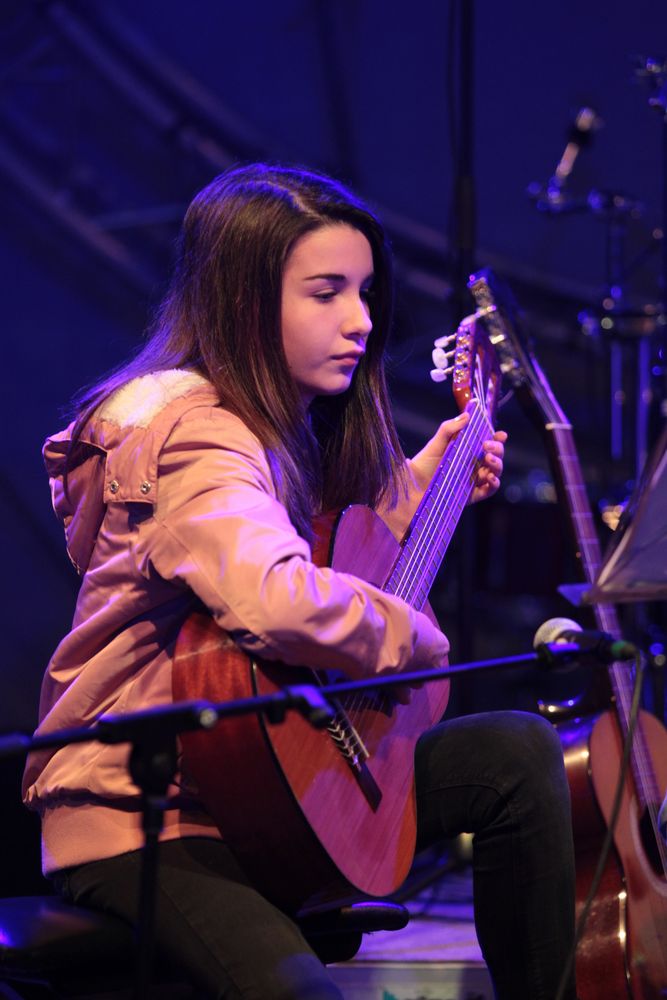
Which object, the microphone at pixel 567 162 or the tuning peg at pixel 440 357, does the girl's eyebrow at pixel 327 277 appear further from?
the microphone at pixel 567 162

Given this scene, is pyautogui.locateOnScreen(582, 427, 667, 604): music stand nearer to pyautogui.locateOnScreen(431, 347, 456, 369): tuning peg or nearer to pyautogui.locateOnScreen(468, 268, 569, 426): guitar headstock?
pyautogui.locateOnScreen(431, 347, 456, 369): tuning peg

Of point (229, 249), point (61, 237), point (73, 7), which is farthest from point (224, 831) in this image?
point (73, 7)

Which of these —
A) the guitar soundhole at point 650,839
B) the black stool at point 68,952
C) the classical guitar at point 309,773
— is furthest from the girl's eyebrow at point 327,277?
the guitar soundhole at point 650,839

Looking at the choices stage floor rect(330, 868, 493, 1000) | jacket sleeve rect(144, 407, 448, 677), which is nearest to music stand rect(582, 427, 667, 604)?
jacket sleeve rect(144, 407, 448, 677)

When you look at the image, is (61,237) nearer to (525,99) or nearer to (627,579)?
(525,99)

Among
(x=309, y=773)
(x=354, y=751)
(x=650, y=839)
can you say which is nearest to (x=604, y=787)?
(x=650, y=839)

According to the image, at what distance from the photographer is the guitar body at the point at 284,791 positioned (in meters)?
1.62

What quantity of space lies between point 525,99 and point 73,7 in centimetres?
168

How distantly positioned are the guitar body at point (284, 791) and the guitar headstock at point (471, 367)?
0.80 m

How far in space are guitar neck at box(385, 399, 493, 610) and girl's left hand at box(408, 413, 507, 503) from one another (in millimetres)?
16

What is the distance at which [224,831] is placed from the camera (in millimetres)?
1694

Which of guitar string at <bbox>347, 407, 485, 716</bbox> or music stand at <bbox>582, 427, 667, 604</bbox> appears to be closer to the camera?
music stand at <bbox>582, 427, 667, 604</bbox>

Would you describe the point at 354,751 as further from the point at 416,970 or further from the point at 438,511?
the point at 416,970

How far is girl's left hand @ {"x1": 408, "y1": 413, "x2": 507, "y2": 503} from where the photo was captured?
7.53ft
